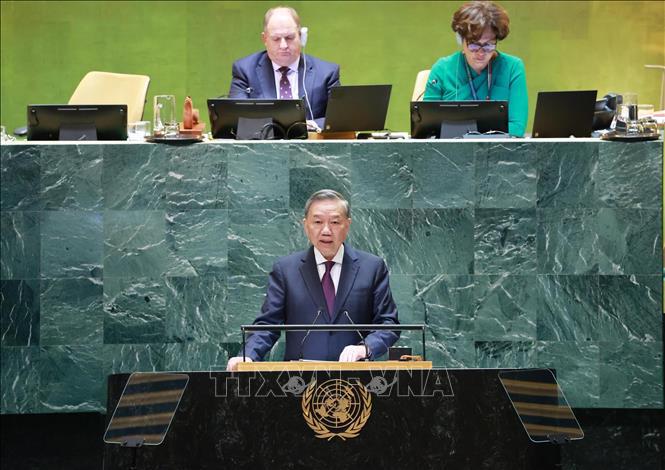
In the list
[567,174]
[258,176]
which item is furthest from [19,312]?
[567,174]

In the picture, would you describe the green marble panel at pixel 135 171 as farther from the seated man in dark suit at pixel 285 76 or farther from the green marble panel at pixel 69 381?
the seated man in dark suit at pixel 285 76

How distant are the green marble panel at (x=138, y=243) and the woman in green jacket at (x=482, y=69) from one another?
1.84 metres

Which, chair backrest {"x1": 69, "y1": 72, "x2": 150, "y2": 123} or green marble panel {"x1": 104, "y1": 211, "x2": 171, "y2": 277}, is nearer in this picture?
green marble panel {"x1": 104, "y1": 211, "x2": 171, "y2": 277}

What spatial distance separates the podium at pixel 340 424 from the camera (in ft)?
11.7

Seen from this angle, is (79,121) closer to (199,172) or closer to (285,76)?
(199,172)

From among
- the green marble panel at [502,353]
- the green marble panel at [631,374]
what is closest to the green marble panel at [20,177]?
the green marble panel at [502,353]

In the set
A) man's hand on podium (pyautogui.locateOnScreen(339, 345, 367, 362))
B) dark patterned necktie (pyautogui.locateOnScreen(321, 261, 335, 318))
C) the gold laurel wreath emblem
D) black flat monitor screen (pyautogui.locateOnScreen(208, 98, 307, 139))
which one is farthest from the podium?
black flat monitor screen (pyautogui.locateOnScreen(208, 98, 307, 139))

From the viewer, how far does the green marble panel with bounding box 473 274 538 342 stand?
5.41m

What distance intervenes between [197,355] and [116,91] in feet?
9.23

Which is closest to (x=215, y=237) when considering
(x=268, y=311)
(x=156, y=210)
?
(x=156, y=210)

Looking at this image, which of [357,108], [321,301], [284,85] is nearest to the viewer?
[321,301]

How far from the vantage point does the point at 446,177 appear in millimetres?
5473

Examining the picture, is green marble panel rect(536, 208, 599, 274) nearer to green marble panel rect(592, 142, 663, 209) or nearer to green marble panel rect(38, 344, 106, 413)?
green marble panel rect(592, 142, 663, 209)

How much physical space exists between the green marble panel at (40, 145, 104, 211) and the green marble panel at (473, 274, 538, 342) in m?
1.89
